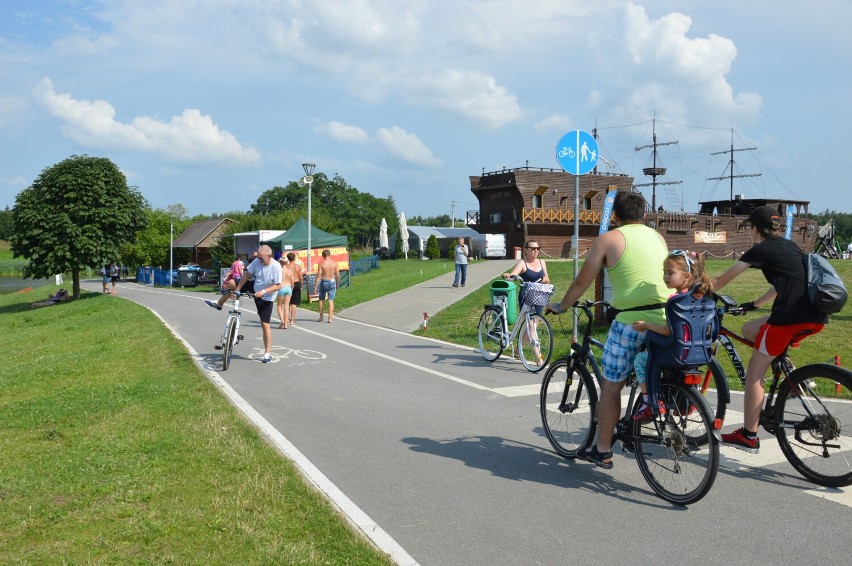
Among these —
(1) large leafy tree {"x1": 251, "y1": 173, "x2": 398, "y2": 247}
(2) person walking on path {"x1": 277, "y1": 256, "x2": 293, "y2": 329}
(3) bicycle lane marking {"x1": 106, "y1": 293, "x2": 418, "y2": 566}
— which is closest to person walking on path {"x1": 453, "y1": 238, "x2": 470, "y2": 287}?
(2) person walking on path {"x1": 277, "y1": 256, "x2": 293, "y2": 329}

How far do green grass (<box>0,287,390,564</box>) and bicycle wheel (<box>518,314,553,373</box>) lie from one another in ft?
14.2

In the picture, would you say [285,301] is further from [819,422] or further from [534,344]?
[819,422]

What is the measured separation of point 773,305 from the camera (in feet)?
16.3

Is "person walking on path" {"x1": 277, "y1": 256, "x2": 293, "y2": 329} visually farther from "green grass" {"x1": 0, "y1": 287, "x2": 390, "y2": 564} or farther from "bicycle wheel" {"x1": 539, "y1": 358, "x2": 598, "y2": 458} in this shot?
"bicycle wheel" {"x1": 539, "y1": 358, "x2": 598, "y2": 458}

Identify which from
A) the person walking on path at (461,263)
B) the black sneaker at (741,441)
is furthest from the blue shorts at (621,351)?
the person walking on path at (461,263)

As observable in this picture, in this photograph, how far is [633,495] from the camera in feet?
15.7

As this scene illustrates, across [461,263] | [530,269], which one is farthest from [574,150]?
[461,263]

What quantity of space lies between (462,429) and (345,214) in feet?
407

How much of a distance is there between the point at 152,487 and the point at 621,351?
3400mm

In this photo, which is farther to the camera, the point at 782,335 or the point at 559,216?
the point at 559,216

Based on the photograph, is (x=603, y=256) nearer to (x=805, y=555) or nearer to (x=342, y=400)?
(x=805, y=555)

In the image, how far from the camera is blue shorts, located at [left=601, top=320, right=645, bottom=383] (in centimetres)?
481

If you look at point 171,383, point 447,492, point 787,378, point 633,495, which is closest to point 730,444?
point 787,378

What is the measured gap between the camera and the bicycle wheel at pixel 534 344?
32.7 ft
